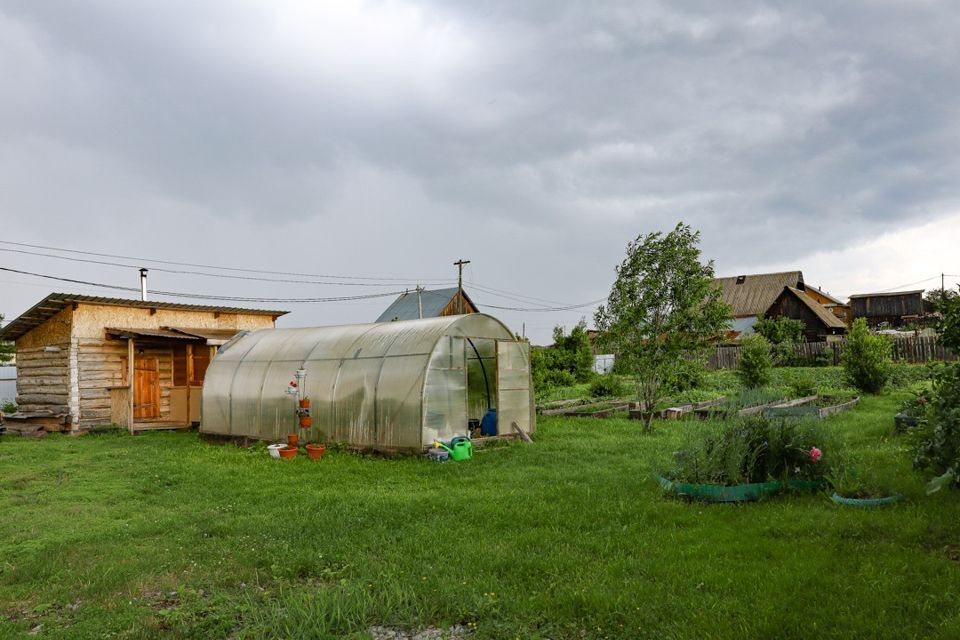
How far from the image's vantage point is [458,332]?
43.0ft

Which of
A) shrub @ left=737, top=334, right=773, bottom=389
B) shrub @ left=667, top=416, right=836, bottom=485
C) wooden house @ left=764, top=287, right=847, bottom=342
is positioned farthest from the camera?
wooden house @ left=764, top=287, right=847, bottom=342

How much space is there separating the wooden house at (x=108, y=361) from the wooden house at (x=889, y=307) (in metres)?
47.0

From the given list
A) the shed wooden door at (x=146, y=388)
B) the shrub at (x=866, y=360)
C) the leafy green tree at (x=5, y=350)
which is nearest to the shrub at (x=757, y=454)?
the shrub at (x=866, y=360)

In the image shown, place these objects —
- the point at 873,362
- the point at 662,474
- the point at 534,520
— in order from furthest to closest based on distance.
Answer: the point at 873,362, the point at 662,474, the point at 534,520

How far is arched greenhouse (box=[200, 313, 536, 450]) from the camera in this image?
12.3 metres

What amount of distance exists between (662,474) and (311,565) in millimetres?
4493

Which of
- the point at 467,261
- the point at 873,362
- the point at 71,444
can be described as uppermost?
the point at 467,261

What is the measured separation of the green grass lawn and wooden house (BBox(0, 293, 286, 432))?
34.2 feet

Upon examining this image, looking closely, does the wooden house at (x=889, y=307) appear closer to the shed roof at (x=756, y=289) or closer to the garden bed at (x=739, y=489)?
the shed roof at (x=756, y=289)

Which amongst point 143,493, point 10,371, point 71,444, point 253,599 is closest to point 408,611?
point 253,599

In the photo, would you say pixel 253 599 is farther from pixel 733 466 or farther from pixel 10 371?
pixel 10 371

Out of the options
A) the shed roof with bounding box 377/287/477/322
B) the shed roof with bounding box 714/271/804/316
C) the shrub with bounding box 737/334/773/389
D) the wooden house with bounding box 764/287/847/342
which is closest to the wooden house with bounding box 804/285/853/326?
the shed roof with bounding box 714/271/804/316

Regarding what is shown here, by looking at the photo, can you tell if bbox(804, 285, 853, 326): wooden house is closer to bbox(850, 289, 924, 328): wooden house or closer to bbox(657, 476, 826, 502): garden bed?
bbox(850, 289, 924, 328): wooden house

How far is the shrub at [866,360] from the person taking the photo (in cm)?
2028
